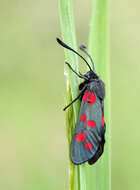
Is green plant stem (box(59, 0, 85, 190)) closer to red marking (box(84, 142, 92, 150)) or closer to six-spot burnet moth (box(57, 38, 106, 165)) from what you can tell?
six-spot burnet moth (box(57, 38, 106, 165))

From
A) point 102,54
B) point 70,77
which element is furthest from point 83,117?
point 102,54

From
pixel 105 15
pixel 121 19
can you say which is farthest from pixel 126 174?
pixel 121 19

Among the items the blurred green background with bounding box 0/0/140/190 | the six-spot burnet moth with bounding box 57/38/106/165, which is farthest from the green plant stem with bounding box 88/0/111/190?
the blurred green background with bounding box 0/0/140/190

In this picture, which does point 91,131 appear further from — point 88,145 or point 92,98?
point 92,98

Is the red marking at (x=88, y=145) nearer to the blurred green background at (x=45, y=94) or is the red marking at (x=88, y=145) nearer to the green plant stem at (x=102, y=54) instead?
the green plant stem at (x=102, y=54)

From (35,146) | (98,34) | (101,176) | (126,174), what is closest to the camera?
(101,176)

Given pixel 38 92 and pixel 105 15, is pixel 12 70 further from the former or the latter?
pixel 105 15
